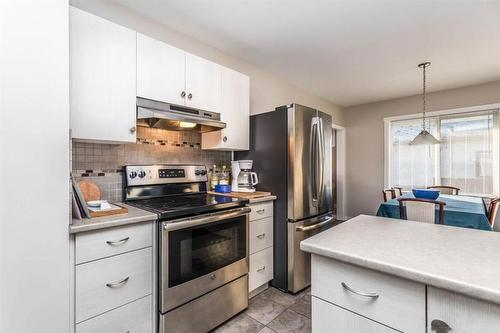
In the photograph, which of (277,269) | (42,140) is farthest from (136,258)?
(277,269)

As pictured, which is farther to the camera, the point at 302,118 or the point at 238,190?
the point at 238,190

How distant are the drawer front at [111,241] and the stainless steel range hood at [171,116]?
0.77 meters

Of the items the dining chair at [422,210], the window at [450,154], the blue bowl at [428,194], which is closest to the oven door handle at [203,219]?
the dining chair at [422,210]

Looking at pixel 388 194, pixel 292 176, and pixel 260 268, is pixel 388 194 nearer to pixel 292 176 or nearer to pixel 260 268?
pixel 292 176

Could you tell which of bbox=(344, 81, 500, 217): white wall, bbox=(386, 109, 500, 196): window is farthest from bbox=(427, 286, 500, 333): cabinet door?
bbox=(344, 81, 500, 217): white wall

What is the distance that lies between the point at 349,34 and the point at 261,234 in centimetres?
209

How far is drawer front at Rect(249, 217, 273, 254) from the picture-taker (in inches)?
86.5

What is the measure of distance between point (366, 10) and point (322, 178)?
1.52 metres

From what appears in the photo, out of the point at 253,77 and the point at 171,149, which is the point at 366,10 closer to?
the point at 253,77

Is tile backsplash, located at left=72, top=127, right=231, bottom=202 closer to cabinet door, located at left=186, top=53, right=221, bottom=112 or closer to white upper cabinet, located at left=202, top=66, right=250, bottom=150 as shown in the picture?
white upper cabinet, located at left=202, top=66, right=250, bottom=150

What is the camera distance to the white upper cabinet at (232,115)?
2318 millimetres

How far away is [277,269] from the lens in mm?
2393

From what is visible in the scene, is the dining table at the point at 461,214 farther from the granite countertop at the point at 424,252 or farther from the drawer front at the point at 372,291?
the drawer front at the point at 372,291

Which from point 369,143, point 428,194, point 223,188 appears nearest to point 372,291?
point 223,188
